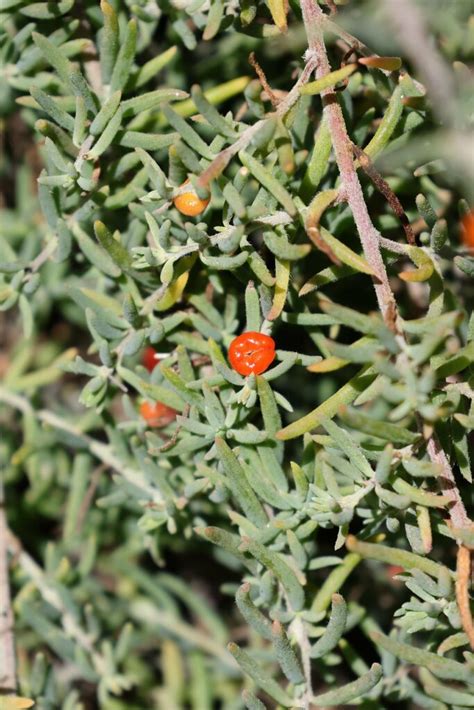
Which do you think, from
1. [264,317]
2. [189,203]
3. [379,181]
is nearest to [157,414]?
[264,317]

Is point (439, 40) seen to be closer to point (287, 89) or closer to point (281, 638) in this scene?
point (287, 89)

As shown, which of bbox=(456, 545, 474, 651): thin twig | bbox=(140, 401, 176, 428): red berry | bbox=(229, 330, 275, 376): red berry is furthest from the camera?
bbox=(140, 401, 176, 428): red berry

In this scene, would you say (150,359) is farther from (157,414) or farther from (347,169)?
(347,169)

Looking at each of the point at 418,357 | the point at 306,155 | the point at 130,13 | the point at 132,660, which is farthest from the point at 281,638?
the point at 130,13

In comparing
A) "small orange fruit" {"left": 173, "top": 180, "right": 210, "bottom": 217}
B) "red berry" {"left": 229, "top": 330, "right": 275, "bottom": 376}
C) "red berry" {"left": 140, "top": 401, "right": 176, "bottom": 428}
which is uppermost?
"small orange fruit" {"left": 173, "top": 180, "right": 210, "bottom": 217}

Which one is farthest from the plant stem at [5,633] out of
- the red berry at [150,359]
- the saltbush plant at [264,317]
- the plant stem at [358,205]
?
the plant stem at [358,205]

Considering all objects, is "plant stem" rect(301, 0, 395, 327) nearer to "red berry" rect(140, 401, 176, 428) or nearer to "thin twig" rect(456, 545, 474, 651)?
"thin twig" rect(456, 545, 474, 651)

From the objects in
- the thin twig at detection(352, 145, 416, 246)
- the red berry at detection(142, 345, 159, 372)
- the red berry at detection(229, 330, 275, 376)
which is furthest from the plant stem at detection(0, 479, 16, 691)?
the thin twig at detection(352, 145, 416, 246)
